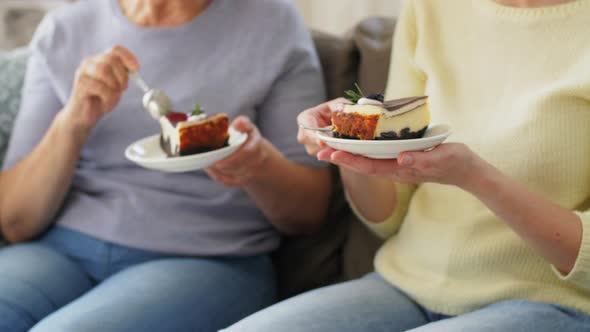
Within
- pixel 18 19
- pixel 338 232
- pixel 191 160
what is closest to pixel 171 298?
pixel 191 160

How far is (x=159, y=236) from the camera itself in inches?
53.9

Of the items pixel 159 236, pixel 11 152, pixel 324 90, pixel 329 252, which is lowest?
pixel 329 252

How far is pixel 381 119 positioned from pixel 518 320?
341mm

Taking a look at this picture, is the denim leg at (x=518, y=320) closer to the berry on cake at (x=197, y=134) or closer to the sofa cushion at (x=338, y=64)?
the berry on cake at (x=197, y=134)

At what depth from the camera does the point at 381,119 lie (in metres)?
0.96

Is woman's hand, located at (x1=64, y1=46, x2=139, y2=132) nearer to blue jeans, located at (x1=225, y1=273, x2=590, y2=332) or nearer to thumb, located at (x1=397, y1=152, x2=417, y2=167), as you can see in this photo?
blue jeans, located at (x1=225, y1=273, x2=590, y2=332)

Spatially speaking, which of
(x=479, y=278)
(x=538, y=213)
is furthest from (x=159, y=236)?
(x=538, y=213)

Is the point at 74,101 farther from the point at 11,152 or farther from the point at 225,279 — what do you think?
the point at 225,279

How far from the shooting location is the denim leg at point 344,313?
3.39ft

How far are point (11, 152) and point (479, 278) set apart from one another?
1006 mm

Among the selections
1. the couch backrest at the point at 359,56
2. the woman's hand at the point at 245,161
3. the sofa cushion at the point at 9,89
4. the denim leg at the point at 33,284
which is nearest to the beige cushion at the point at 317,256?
the couch backrest at the point at 359,56

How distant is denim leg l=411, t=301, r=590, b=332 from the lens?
947mm

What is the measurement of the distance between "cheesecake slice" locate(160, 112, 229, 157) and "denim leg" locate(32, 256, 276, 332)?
23 cm

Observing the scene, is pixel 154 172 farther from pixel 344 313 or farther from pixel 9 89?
pixel 344 313
